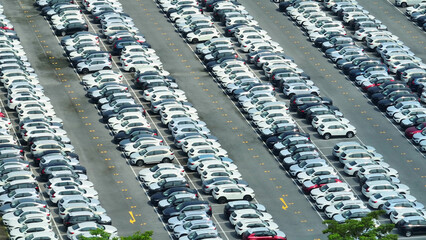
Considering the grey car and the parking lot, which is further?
the parking lot

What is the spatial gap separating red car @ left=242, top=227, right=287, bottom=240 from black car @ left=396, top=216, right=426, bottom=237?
11066mm

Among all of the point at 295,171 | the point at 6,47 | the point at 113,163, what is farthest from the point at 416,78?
the point at 6,47

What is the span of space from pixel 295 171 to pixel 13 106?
31.1 m

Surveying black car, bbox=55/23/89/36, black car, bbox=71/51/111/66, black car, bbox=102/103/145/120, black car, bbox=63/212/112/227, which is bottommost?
black car, bbox=63/212/112/227

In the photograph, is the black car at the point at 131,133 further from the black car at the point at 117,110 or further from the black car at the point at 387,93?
the black car at the point at 387,93

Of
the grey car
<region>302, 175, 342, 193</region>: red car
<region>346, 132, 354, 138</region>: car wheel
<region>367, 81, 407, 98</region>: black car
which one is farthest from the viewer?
<region>367, 81, 407, 98</region>: black car

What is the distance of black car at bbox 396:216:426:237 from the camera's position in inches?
A: 4277

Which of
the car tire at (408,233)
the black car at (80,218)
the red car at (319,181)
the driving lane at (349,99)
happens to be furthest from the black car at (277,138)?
the black car at (80,218)

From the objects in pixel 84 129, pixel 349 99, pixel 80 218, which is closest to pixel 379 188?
pixel 349 99

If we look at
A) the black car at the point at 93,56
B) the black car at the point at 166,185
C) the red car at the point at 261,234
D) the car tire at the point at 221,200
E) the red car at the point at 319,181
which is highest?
the black car at the point at 93,56

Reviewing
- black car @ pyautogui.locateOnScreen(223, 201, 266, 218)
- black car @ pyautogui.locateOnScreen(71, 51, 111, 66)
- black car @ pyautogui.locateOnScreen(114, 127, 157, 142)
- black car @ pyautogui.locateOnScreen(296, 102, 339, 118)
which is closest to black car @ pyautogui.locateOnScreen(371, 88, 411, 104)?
black car @ pyautogui.locateOnScreen(296, 102, 339, 118)

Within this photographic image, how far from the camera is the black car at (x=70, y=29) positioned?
5817 inches

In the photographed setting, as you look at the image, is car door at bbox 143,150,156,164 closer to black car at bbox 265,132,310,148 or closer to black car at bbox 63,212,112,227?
black car at bbox 265,132,310,148

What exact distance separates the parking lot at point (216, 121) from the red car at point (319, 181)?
3.22ft
